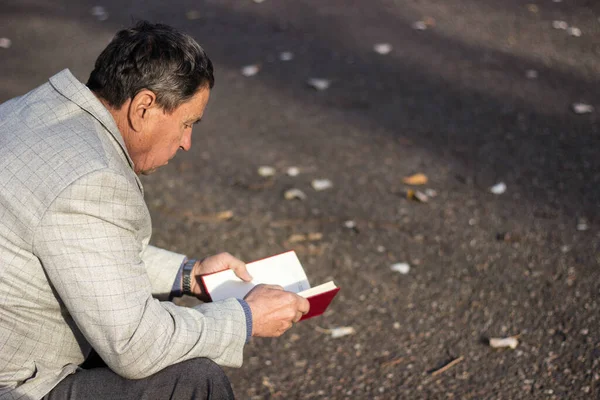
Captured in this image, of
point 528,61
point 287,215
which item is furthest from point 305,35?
point 287,215

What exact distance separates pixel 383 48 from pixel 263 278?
4.37 metres

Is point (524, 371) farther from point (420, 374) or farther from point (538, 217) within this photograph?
point (538, 217)

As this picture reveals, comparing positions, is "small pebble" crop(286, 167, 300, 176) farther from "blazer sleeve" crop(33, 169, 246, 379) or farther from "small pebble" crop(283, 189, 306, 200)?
"blazer sleeve" crop(33, 169, 246, 379)

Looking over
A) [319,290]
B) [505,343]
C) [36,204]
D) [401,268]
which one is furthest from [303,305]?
[401,268]

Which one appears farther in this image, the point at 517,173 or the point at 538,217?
the point at 517,173

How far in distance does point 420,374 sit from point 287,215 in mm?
1409

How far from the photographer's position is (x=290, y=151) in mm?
4871

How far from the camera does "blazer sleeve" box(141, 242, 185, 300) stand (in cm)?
249

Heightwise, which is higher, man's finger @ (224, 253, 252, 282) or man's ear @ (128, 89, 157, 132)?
man's ear @ (128, 89, 157, 132)

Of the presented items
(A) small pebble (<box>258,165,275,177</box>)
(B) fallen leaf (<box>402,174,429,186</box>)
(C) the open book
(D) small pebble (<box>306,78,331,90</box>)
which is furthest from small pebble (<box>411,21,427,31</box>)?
(C) the open book

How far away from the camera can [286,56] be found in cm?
639

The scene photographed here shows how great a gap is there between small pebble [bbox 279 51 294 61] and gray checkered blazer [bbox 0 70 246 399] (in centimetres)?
445

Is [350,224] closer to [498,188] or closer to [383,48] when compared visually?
[498,188]

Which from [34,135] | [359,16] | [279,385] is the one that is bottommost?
[359,16]
